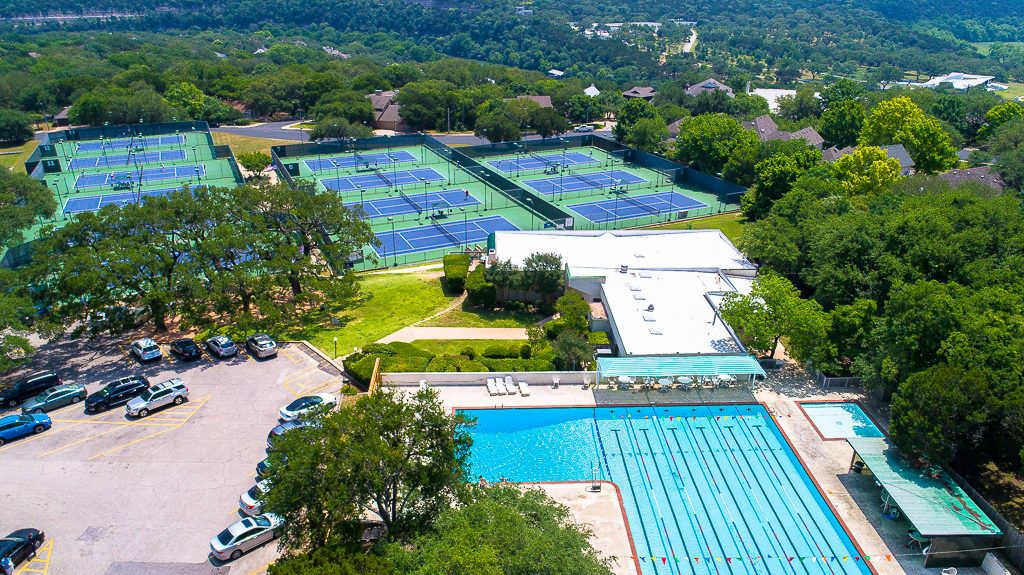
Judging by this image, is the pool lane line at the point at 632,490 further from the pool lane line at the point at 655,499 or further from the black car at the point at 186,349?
the black car at the point at 186,349

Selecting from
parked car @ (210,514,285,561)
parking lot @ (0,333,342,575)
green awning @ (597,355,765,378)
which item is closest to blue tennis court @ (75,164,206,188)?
parking lot @ (0,333,342,575)

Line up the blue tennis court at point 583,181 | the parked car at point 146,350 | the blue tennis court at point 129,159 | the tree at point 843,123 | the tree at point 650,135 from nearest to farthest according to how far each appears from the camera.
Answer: the parked car at point 146,350 < the blue tennis court at point 583,181 < the tree at point 843,123 < the blue tennis court at point 129,159 < the tree at point 650,135

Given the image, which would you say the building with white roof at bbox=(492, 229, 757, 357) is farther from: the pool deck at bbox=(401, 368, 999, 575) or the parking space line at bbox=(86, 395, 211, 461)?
the parking space line at bbox=(86, 395, 211, 461)

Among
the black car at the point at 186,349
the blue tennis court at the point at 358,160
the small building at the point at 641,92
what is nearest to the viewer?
the black car at the point at 186,349

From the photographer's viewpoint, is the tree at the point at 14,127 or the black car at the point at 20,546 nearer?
the black car at the point at 20,546

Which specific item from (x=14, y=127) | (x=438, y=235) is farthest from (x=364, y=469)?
(x=14, y=127)

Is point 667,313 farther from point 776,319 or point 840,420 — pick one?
point 840,420

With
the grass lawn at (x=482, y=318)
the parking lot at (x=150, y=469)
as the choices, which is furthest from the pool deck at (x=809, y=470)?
the parking lot at (x=150, y=469)
